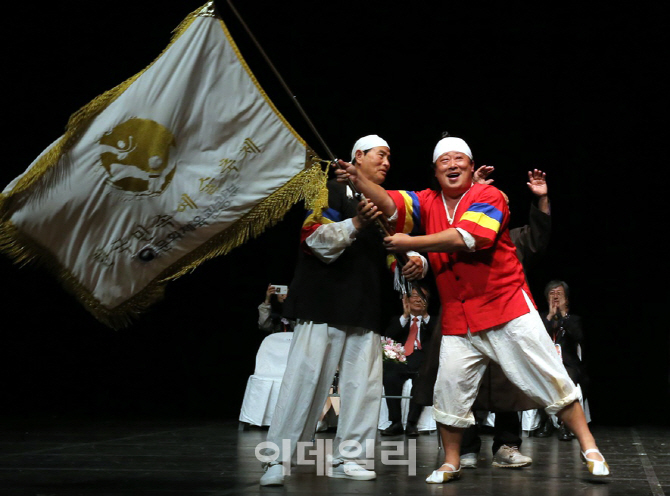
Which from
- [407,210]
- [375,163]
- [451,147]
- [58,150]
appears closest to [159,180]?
[58,150]

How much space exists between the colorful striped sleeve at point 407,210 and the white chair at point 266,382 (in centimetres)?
269

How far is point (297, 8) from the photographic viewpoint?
5.88 m

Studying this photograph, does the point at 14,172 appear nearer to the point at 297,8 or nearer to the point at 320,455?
the point at 297,8

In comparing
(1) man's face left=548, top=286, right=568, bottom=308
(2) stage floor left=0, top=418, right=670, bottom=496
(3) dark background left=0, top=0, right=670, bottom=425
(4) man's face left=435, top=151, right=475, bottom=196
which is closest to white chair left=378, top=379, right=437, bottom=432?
(2) stage floor left=0, top=418, right=670, bottom=496

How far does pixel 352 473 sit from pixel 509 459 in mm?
851

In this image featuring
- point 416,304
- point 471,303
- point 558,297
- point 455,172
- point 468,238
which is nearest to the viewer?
point 468,238

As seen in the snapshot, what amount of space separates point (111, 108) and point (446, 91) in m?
3.46

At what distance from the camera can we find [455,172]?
3.06 meters

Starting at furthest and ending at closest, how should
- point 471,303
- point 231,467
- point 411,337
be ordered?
point 411,337 → point 231,467 → point 471,303

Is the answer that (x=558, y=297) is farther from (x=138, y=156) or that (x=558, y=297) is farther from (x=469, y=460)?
(x=138, y=156)

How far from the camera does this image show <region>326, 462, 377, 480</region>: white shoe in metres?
2.89

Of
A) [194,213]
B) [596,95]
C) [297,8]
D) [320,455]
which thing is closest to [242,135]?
[194,213]

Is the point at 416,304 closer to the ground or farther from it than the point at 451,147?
closer to the ground

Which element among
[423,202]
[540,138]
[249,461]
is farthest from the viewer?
[540,138]
